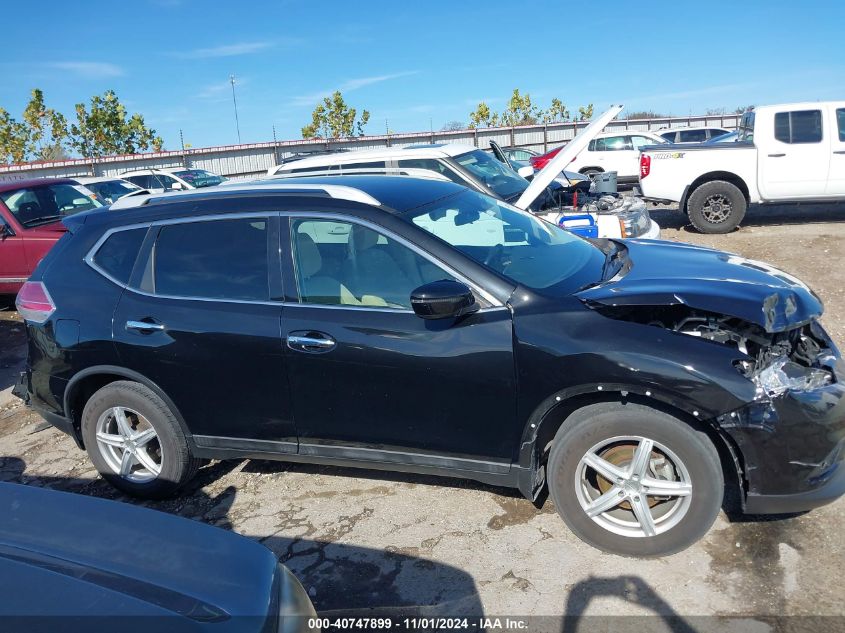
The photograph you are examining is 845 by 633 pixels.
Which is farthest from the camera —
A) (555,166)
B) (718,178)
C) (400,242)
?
(718,178)

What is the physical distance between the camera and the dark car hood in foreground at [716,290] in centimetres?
296

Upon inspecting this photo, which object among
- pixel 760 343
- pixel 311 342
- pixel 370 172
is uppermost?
pixel 370 172

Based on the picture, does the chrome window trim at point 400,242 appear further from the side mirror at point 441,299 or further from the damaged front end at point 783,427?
the damaged front end at point 783,427

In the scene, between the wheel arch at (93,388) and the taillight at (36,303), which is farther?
the taillight at (36,303)

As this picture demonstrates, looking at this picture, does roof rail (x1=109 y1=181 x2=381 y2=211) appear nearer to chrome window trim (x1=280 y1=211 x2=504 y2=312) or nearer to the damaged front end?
chrome window trim (x1=280 y1=211 x2=504 y2=312)

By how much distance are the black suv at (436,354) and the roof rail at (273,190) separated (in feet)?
0.06

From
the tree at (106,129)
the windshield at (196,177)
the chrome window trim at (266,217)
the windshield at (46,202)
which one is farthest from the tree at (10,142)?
the chrome window trim at (266,217)

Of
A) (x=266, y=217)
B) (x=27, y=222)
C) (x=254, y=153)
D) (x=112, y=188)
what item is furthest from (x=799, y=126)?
(x=254, y=153)

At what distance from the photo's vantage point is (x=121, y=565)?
200cm

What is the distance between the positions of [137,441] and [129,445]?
63mm

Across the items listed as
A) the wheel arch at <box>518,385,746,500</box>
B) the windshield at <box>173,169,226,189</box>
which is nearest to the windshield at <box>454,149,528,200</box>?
the wheel arch at <box>518,385,746,500</box>

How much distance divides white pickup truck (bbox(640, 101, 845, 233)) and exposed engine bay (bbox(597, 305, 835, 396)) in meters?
7.82

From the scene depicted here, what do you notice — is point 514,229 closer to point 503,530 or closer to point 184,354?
point 503,530

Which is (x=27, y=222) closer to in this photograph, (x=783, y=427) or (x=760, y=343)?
(x=760, y=343)
